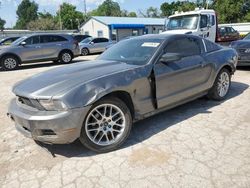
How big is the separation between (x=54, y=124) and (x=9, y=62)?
10.9 m

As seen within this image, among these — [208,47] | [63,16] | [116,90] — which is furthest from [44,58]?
[63,16]

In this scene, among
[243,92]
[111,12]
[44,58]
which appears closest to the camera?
[243,92]

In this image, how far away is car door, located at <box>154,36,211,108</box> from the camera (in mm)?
4309

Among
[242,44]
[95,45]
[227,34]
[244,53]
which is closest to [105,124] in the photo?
[244,53]

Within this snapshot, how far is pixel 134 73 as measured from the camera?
3.96m

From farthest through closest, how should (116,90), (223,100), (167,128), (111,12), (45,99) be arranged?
(111,12) < (223,100) < (167,128) < (116,90) < (45,99)

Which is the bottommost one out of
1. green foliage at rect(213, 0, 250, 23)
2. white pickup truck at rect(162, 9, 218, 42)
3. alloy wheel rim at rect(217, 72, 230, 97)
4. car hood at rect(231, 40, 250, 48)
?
alloy wheel rim at rect(217, 72, 230, 97)

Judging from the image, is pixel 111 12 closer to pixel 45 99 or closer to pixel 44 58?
pixel 44 58

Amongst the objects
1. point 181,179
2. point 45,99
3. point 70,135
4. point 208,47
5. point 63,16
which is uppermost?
point 63,16

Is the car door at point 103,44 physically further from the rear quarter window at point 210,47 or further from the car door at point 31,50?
the rear quarter window at point 210,47

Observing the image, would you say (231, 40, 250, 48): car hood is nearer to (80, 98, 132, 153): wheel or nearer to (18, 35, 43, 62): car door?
(80, 98, 132, 153): wheel

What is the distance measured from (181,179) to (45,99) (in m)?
1.83

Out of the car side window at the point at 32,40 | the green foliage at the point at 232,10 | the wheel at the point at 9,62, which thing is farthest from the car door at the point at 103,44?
the green foliage at the point at 232,10

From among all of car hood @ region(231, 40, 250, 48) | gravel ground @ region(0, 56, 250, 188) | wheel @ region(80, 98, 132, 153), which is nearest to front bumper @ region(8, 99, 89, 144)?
wheel @ region(80, 98, 132, 153)
